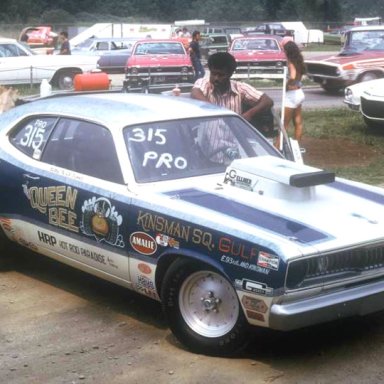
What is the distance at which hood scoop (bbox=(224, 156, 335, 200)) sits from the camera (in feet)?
17.2

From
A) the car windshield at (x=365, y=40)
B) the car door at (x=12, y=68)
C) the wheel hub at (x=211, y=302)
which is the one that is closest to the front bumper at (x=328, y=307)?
the wheel hub at (x=211, y=302)

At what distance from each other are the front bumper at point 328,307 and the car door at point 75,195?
4.08 ft

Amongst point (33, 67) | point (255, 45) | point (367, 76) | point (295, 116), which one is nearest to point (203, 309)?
point (295, 116)

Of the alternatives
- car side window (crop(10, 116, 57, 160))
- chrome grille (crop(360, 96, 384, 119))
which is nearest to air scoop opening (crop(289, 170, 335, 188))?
car side window (crop(10, 116, 57, 160))

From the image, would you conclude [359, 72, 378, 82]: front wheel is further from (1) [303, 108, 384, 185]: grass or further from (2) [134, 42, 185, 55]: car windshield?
(2) [134, 42, 185, 55]: car windshield

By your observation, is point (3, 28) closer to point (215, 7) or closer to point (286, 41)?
point (215, 7)

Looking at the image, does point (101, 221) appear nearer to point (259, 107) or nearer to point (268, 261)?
point (268, 261)

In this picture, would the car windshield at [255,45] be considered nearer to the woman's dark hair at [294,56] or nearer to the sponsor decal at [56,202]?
the woman's dark hair at [294,56]

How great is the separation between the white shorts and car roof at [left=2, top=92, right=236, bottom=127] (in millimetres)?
4330

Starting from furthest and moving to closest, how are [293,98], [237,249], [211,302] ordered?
[293,98], [211,302], [237,249]

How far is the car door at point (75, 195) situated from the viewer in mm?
5480

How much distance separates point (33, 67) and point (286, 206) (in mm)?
19936

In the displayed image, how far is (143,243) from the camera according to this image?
5223 millimetres

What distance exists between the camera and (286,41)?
1071 centimetres
